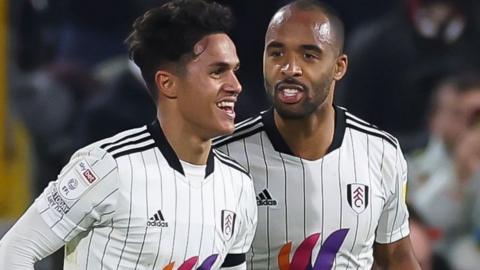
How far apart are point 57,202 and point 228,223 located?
1.29ft

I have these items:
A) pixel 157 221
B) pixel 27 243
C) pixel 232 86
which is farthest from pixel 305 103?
pixel 27 243

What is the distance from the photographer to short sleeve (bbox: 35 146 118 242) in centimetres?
275

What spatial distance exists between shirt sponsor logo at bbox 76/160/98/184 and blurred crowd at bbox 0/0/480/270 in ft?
7.23

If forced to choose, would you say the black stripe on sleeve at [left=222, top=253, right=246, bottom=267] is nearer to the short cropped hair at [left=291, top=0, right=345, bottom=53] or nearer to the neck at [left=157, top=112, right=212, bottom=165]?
the neck at [left=157, top=112, right=212, bottom=165]

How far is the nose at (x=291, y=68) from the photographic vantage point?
304 cm

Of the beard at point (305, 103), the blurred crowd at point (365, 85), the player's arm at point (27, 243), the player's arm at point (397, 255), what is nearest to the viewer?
the player's arm at point (27, 243)

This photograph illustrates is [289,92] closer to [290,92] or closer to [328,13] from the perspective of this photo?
[290,92]

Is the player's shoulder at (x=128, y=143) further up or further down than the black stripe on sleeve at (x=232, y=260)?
further up

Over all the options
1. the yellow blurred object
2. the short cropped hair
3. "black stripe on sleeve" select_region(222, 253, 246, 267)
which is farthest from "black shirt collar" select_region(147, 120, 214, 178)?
the yellow blurred object

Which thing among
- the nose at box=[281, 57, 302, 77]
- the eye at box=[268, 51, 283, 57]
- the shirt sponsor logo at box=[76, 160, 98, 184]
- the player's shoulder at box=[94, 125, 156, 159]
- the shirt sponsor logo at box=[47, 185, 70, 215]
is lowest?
the shirt sponsor logo at box=[47, 185, 70, 215]

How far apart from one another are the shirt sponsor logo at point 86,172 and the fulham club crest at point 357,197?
72 cm

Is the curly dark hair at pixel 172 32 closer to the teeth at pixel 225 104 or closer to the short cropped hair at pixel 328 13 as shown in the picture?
the teeth at pixel 225 104

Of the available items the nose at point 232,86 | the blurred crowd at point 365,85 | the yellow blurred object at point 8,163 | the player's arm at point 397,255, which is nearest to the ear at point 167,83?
the nose at point 232,86

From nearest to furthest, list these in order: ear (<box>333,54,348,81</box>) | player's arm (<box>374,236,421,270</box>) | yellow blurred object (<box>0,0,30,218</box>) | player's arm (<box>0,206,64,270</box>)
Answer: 1. player's arm (<box>0,206,64,270</box>)
2. ear (<box>333,54,348,81</box>)
3. player's arm (<box>374,236,421,270</box>)
4. yellow blurred object (<box>0,0,30,218</box>)
